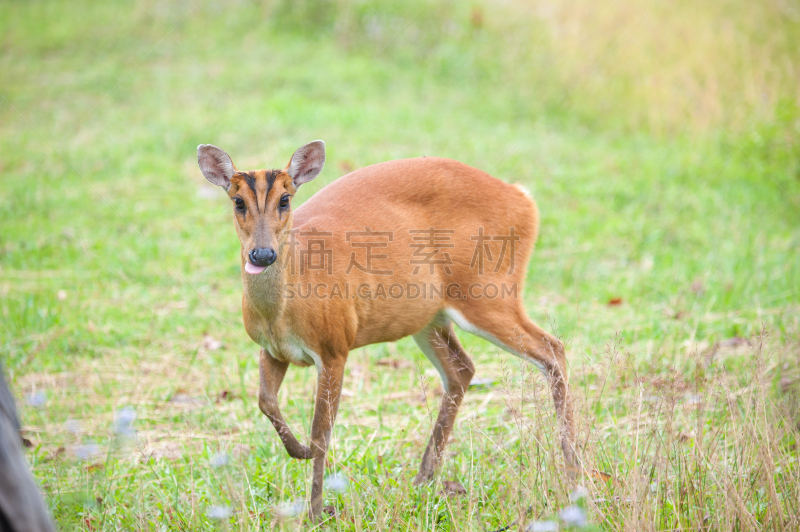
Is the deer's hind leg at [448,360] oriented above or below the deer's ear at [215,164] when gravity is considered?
below

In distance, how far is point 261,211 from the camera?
318 centimetres

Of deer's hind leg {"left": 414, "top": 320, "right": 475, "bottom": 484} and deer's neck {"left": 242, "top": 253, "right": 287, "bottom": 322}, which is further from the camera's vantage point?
deer's hind leg {"left": 414, "top": 320, "right": 475, "bottom": 484}

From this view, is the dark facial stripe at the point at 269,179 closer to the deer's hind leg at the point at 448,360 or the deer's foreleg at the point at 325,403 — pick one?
the deer's foreleg at the point at 325,403

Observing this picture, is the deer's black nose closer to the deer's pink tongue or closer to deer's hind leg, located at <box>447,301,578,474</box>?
the deer's pink tongue

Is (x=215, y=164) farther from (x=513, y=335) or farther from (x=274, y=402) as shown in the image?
(x=513, y=335)

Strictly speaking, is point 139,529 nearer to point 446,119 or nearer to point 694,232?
point 694,232

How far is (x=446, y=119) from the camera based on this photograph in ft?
31.0

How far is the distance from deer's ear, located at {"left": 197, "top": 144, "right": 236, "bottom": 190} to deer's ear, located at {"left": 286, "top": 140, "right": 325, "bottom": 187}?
0.27 meters

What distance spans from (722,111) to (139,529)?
8.63 metres

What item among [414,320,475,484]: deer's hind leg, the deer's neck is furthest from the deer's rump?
[414,320,475,484]: deer's hind leg

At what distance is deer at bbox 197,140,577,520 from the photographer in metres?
3.27

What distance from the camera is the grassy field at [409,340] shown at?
2.92 meters

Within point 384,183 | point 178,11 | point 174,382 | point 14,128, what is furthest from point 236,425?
point 178,11

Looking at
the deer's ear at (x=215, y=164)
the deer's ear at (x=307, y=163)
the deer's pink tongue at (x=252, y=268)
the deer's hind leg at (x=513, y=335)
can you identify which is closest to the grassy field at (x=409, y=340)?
the deer's hind leg at (x=513, y=335)
